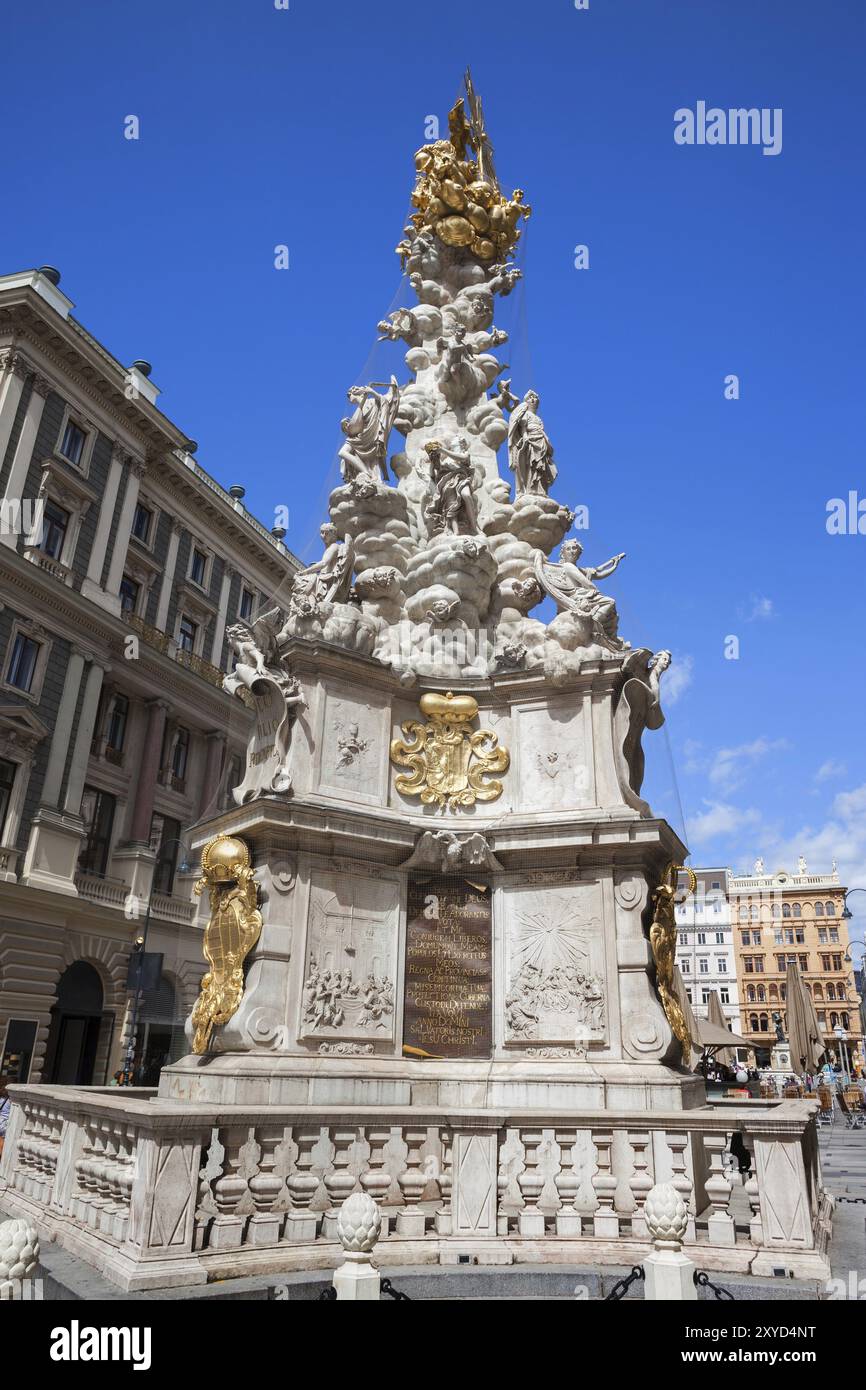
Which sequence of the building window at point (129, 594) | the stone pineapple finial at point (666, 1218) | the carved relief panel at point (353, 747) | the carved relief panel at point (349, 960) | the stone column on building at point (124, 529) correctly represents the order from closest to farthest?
the stone pineapple finial at point (666, 1218), the carved relief panel at point (349, 960), the carved relief panel at point (353, 747), the stone column on building at point (124, 529), the building window at point (129, 594)

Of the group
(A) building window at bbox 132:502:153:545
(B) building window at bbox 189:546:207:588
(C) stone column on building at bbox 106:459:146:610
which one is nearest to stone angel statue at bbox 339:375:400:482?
(C) stone column on building at bbox 106:459:146:610

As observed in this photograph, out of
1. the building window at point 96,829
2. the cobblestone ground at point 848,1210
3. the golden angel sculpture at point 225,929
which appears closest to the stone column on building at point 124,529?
the building window at point 96,829

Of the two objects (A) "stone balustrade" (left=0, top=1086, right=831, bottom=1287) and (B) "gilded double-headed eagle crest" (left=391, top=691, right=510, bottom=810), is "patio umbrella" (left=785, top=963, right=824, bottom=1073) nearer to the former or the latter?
(B) "gilded double-headed eagle crest" (left=391, top=691, right=510, bottom=810)

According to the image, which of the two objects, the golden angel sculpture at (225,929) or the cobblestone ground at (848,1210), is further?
the golden angel sculpture at (225,929)

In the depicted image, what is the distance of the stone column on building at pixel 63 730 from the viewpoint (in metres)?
31.0

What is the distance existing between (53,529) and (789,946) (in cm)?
7479

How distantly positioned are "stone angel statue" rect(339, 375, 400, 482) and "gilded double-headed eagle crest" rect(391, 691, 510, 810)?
3.49 meters

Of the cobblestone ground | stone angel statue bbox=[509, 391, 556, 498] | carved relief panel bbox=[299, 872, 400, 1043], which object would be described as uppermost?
stone angel statue bbox=[509, 391, 556, 498]

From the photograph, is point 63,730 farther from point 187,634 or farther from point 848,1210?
point 848,1210

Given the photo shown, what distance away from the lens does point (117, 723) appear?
120ft

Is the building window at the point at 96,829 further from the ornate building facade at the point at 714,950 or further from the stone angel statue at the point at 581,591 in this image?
the ornate building facade at the point at 714,950

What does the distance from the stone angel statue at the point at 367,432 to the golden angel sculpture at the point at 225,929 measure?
5.48 meters

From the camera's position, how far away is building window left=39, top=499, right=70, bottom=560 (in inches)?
1298

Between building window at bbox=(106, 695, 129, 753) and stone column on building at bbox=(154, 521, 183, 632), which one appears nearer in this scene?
building window at bbox=(106, 695, 129, 753)
